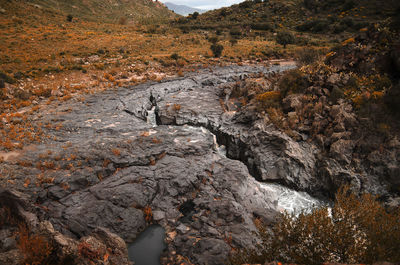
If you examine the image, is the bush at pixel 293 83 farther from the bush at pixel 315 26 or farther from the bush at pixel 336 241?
the bush at pixel 315 26

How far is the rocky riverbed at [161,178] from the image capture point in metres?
8.46

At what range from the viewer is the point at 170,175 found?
11.4 m

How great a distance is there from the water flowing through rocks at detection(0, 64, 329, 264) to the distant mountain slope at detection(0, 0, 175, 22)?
5856 centimetres

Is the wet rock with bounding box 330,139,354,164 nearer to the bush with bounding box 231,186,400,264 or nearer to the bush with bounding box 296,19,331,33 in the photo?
the bush with bounding box 231,186,400,264

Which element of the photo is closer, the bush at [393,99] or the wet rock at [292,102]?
the bush at [393,99]

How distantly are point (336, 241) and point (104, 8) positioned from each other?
341 ft

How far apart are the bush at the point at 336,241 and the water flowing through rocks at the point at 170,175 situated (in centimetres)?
227

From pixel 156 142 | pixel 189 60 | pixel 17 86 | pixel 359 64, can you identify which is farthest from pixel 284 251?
pixel 189 60

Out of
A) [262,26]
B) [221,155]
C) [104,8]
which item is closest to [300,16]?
[262,26]

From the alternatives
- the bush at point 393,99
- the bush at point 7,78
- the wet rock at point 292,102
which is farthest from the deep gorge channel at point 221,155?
the bush at point 7,78

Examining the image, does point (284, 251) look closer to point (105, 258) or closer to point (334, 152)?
point (105, 258)

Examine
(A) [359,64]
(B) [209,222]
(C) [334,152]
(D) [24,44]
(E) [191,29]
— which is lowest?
(B) [209,222]

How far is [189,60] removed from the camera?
33.2 meters

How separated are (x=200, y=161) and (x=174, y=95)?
11.1 metres
